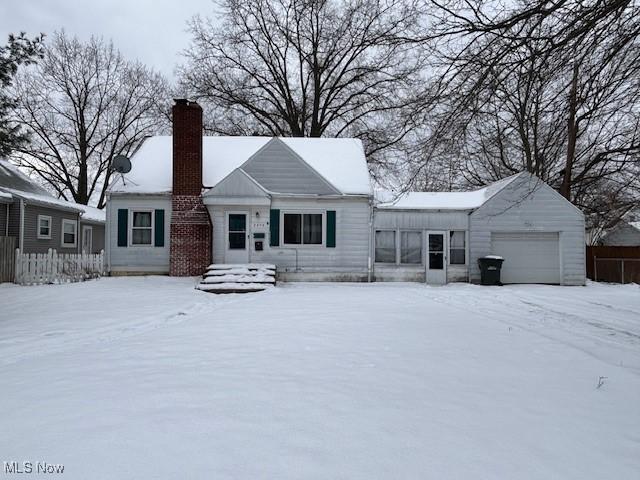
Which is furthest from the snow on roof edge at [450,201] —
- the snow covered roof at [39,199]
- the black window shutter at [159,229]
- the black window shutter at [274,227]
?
A: the snow covered roof at [39,199]

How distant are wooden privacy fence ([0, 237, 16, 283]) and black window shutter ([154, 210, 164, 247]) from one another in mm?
4784

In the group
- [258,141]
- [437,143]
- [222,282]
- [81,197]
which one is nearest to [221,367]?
[437,143]

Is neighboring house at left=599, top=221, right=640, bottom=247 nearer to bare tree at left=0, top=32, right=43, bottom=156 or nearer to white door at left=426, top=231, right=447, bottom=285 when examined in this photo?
white door at left=426, top=231, right=447, bottom=285

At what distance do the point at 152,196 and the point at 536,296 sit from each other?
14.5 meters

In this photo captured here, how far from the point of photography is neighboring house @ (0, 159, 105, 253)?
17547 millimetres

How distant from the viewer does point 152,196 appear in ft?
50.5

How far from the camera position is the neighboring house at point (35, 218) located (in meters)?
17.5

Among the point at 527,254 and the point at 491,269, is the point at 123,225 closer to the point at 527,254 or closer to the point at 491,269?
the point at 491,269

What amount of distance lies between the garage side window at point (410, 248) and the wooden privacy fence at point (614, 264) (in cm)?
956

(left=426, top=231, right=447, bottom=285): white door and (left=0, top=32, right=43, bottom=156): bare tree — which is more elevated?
(left=0, top=32, right=43, bottom=156): bare tree

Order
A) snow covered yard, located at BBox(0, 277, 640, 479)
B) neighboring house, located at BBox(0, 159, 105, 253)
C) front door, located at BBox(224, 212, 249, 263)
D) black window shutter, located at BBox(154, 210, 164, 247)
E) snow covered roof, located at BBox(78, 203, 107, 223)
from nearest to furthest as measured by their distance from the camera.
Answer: snow covered yard, located at BBox(0, 277, 640, 479), front door, located at BBox(224, 212, 249, 263), black window shutter, located at BBox(154, 210, 164, 247), neighboring house, located at BBox(0, 159, 105, 253), snow covered roof, located at BBox(78, 203, 107, 223)

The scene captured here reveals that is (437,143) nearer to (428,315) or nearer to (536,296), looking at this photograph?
(428,315)

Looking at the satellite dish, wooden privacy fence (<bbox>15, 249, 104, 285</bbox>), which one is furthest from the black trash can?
wooden privacy fence (<bbox>15, 249, 104, 285</bbox>)

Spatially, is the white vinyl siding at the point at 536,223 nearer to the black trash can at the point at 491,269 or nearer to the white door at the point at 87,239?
the black trash can at the point at 491,269
